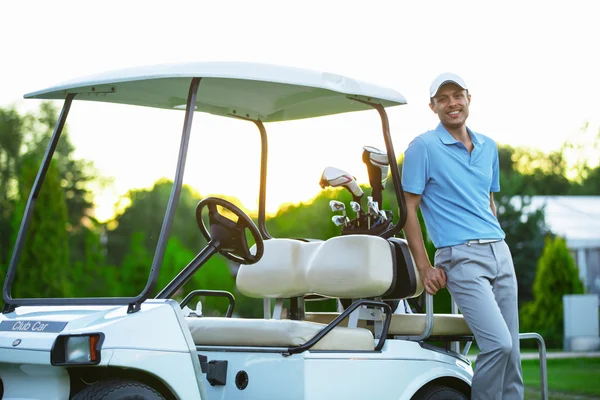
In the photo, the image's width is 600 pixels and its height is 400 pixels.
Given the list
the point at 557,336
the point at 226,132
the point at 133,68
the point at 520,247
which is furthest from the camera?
the point at 520,247

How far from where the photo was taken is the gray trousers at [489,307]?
378 cm

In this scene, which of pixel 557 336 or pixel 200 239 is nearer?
pixel 557 336

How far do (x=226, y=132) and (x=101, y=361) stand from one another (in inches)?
98.1

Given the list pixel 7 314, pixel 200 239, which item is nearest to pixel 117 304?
pixel 7 314

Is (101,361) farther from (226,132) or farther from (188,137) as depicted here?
(226,132)

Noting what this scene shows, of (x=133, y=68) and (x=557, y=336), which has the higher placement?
(x=133, y=68)

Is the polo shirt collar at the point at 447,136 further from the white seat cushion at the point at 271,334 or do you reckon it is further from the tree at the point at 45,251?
the tree at the point at 45,251

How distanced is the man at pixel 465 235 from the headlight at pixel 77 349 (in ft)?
5.07

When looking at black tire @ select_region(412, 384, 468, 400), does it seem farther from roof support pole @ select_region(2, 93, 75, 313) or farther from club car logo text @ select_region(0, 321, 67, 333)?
roof support pole @ select_region(2, 93, 75, 313)

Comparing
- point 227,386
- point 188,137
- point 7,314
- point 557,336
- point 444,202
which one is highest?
point 188,137

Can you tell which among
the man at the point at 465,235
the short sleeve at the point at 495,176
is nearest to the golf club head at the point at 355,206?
the man at the point at 465,235

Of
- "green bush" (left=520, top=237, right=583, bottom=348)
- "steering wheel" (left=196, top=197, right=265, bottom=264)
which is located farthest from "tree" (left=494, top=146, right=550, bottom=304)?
"steering wheel" (left=196, top=197, right=265, bottom=264)

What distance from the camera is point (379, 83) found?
13.0ft

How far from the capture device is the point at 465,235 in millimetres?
3881
